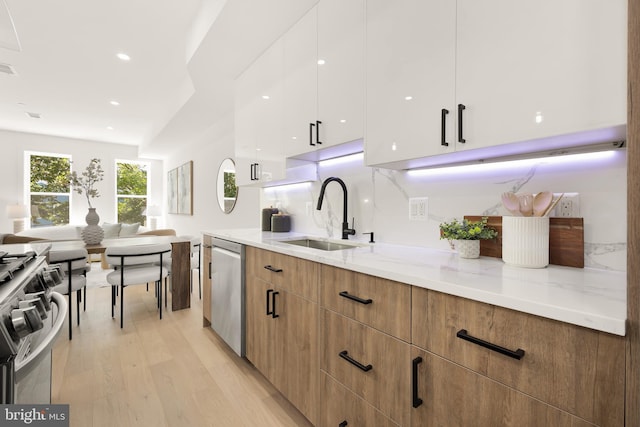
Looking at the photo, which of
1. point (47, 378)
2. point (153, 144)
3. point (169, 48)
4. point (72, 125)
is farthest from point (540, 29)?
point (72, 125)

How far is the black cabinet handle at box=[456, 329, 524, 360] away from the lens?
709mm

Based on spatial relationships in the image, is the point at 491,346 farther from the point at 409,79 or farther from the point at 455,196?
the point at 409,79

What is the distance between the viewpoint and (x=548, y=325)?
2.21ft

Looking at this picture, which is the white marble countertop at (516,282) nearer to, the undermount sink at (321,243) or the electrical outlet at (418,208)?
the electrical outlet at (418,208)

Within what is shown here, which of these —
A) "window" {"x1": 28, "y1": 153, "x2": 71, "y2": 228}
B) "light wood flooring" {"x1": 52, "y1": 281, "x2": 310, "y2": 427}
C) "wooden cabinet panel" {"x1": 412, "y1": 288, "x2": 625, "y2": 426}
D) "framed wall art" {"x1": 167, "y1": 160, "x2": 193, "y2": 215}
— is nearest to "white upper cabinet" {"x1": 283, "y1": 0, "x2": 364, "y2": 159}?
"wooden cabinet panel" {"x1": 412, "y1": 288, "x2": 625, "y2": 426}

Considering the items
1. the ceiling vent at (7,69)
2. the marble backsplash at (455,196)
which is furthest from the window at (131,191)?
the marble backsplash at (455,196)

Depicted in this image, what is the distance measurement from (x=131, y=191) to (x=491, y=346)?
8.50 meters

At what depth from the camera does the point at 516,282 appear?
860mm

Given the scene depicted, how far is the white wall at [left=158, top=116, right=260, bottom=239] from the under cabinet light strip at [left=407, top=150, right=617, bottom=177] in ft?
7.37

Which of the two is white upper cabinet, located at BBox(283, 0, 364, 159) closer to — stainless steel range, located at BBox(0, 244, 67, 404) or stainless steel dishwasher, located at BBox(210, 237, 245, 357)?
stainless steel dishwasher, located at BBox(210, 237, 245, 357)

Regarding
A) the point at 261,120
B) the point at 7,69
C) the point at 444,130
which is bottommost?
the point at 444,130

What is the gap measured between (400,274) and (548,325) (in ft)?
1.34

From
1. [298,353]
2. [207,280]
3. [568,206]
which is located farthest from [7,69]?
[568,206]

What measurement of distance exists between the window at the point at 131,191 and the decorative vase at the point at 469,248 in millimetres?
8126
